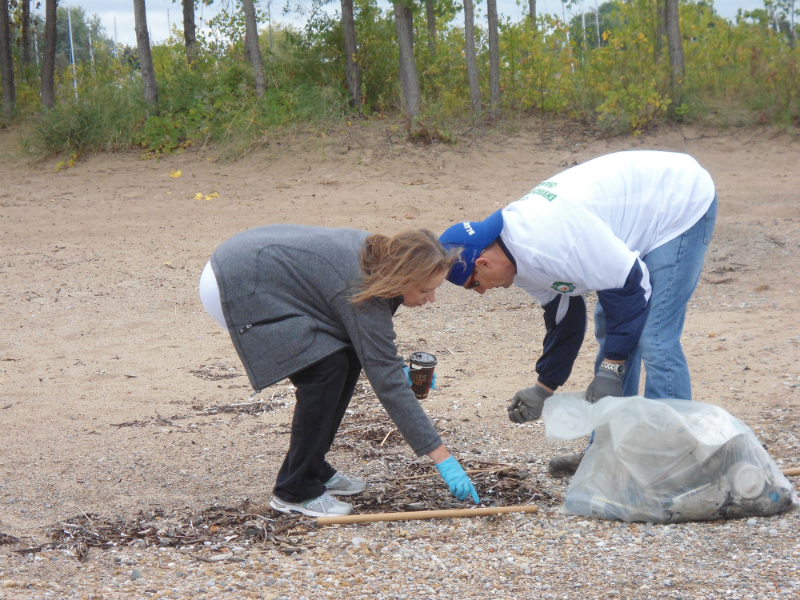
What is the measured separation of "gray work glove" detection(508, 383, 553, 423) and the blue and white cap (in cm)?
69

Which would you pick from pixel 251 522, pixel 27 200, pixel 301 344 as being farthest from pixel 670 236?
pixel 27 200

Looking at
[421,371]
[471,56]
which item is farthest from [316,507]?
[471,56]

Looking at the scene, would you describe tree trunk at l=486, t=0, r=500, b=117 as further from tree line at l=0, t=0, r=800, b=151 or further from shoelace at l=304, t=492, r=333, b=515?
shoelace at l=304, t=492, r=333, b=515

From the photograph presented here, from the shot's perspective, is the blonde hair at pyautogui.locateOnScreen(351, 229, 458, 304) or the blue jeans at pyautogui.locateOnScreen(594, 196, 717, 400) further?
the blue jeans at pyautogui.locateOnScreen(594, 196, 717, 400)

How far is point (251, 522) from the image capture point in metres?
2.58

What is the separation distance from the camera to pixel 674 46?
952cm

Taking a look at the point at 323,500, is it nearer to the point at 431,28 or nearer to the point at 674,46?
the point at 674,46

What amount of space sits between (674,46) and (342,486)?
28.0 feet

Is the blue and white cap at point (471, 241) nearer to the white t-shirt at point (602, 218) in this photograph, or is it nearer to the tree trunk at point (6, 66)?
the white t-shirt at point (602, 218)

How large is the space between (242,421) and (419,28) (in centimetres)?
889

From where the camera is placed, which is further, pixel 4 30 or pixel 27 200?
pixel 4 30

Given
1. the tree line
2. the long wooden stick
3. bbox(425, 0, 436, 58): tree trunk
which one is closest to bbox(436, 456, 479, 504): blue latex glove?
the long wooden stick

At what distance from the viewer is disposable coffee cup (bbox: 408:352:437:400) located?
2822mm

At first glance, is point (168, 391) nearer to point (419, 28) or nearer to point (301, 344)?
point (301, 344)
